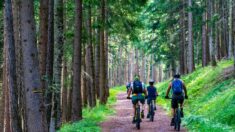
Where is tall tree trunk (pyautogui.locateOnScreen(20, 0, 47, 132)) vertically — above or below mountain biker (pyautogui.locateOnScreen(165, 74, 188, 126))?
above

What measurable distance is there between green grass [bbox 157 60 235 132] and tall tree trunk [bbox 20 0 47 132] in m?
6.13

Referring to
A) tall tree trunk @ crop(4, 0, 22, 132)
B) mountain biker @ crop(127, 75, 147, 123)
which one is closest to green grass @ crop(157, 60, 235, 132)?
mountain biker @ crop(127, 75, 147, 123)

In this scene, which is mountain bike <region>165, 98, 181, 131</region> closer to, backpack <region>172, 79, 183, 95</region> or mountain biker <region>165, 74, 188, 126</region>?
mountain biker <region>165, 74, 188, 126</region>

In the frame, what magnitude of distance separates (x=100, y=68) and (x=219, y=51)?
41.0 feet

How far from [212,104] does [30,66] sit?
1147 cm

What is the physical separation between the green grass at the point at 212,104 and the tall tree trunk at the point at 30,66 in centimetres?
613

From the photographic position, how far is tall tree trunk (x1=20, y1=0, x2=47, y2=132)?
7355 millimetres

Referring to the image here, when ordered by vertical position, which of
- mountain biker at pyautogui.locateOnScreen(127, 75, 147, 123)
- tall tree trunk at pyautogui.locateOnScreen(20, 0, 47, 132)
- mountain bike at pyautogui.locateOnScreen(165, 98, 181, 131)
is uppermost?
tall tree trunk at pyautogui.locateOnScreen(20, 0, 47, 132)

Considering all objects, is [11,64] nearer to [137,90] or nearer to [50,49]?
[50,49]

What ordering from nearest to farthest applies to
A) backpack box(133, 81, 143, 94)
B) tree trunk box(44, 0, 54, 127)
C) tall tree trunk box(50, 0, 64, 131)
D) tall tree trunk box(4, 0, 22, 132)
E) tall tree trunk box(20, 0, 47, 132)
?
tall tree trunk box(20, 0, 47, 132), tree trunk box(44, 0, 54, 127), tall tree trunk box(50, 0, 64, 131), tall tree trunk box(4, 0, 22, 132), backpack box(133, 81, 143, 94)

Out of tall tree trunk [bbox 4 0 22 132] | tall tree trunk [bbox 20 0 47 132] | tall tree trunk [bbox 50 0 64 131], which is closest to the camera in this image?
tall tree trunk [bbox 20 0 47 132]

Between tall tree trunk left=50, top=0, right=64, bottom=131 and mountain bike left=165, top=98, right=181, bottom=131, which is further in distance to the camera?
mountain bike left=165, top=98, right=181, bottom=131

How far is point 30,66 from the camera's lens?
7359 millimetres

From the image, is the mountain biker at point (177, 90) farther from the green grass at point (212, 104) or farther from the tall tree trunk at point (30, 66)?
the tall tree trunk at point (30, 66)
